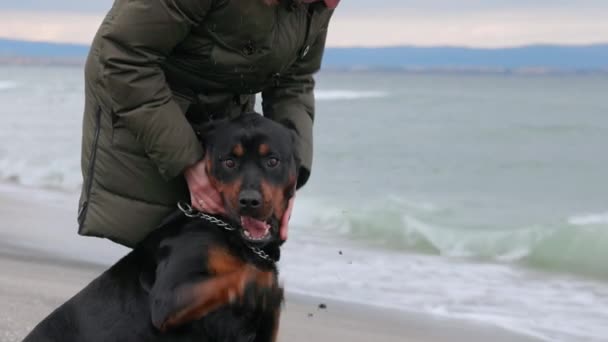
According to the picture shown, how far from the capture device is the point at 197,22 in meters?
3.03

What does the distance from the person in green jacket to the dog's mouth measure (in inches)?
5.1

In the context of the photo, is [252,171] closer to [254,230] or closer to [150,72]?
[254,230]

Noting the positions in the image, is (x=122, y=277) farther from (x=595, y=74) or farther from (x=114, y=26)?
(x=595, y=74)

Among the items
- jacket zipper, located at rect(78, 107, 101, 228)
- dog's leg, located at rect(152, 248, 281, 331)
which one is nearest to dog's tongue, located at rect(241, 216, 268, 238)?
dog's leg, located at rect(152, 248, 281, 331)

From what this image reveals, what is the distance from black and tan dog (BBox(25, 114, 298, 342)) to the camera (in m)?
3.08

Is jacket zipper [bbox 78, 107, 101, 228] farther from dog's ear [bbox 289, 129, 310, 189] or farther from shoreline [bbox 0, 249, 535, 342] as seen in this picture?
shoreline [bbox 0, 249, 535, 342]

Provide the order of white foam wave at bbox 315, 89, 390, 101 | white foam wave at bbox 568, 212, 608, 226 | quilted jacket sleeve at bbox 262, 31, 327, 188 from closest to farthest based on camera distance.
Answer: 1. quilted jacket sleeve at bbox 262, 31, 327, 188
2. white foam wave at bbox 568, 212, 608, 226
3. white foam wave at bbox 315, 89, 390, 101

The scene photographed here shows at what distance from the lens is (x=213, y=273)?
10.1 ft

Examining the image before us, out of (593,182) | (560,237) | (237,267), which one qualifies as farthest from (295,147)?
(593,182)

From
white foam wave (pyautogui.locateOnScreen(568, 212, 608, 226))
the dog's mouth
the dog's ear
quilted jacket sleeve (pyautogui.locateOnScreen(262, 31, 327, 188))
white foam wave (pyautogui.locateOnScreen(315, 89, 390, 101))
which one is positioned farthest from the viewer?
white foam wave (pyautogui.locateOnScreen(315, 89, 390, 101))

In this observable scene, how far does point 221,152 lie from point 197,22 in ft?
1.50

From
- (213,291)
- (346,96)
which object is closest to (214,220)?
(213,291)

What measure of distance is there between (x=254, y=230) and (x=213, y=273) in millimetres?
221

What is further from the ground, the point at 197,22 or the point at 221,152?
the point at 197,22
